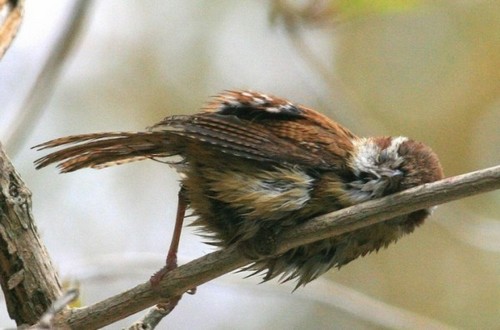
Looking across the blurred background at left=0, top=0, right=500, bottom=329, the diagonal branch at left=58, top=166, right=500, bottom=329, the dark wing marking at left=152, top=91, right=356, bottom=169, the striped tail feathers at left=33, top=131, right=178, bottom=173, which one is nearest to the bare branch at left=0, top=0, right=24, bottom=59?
the striped tail feathers at left=33, top=131, right=178, bottom=173

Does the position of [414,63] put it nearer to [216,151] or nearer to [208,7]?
[208,7]

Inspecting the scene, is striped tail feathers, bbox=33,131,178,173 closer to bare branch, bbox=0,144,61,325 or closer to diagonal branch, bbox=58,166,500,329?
bare branch, bbox=0,144,61,325

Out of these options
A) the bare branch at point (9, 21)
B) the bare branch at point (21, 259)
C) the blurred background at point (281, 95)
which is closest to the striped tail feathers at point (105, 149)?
the bare branch at point (21, 259)

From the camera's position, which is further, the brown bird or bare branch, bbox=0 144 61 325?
the brown bird

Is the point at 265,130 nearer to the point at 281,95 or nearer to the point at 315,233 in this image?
the point at 315,233

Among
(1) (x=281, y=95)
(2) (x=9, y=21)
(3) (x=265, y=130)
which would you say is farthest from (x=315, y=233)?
(1) (x=281, y=95)

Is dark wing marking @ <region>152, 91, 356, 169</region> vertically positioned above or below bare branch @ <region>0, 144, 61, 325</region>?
above
